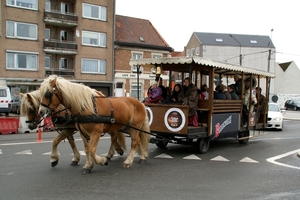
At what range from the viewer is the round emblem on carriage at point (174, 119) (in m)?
Result: 8.39

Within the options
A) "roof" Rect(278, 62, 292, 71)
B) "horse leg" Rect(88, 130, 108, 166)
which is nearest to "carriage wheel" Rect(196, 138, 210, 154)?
"horse leg" Rect(88, 130, 108, 166)

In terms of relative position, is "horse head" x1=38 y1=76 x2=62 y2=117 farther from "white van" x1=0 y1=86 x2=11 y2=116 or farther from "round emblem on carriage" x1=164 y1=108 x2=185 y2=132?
"white van" x1=0 y1=86 x2=11 y2=116

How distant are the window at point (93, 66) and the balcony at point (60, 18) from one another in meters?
3.80

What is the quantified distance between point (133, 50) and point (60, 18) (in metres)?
8.48

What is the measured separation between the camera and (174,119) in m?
8.51

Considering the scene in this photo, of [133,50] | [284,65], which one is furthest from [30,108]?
[284,65]

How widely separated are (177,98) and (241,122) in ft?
8.22

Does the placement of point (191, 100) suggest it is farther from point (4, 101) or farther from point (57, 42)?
point (57, 42)

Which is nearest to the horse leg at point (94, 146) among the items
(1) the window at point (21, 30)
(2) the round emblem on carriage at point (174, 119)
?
(2) the round emblem on carriage at point (174, 119)

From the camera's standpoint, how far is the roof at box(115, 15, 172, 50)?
117 feet

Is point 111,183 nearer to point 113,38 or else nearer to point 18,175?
point 18,175

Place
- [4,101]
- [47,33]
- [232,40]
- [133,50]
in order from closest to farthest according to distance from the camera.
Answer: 1. [4,101]
2. [47,33]
3. [133,50]
4. [232,40]

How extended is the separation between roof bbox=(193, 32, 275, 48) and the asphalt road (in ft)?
156

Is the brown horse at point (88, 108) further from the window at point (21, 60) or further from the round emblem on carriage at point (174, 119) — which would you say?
the window at point (21, 60)
